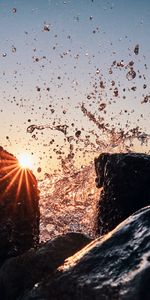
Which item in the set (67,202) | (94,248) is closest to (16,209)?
(94,248)

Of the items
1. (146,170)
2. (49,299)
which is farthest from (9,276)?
(146,170)

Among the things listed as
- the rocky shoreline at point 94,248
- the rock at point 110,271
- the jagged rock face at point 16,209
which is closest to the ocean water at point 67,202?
the jagged rock face at point 16,209

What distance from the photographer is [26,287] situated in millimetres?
6879

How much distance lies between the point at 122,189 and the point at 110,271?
5045 mm

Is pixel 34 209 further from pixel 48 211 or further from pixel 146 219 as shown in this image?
pixel 48 211

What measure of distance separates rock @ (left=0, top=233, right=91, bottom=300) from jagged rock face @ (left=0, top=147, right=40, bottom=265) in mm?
1894

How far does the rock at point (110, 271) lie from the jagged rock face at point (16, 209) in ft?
12.0

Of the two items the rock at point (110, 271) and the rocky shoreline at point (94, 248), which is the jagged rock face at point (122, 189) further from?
the rock at point (110, 271)

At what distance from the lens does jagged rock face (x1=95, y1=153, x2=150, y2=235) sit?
9.95 metres

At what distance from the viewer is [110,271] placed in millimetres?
5059

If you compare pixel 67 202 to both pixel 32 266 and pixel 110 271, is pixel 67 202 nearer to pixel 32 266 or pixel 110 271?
pixel 32 266

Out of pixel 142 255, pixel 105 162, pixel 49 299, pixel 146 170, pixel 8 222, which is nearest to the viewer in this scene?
pixel 142 255

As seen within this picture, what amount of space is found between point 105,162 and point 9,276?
4372 mm

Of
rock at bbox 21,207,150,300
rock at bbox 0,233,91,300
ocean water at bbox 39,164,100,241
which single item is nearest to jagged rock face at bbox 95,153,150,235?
rock at bbox 0,233,91,300
